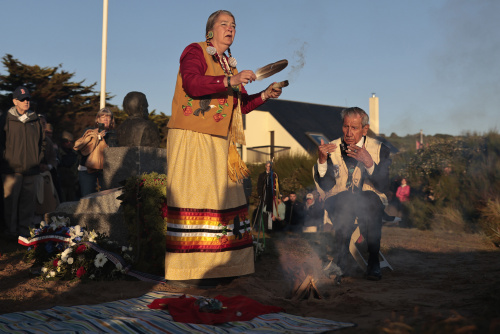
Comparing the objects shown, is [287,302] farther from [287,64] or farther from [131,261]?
[131,261]

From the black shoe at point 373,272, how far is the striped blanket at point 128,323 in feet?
6.45

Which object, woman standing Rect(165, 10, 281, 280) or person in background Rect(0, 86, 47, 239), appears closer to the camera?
woman standing Rect(165, 10, 281, 280)

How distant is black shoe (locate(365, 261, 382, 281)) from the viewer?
5424mm

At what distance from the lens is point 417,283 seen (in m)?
5.05

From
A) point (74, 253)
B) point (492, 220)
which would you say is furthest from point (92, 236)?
point (492, 220)

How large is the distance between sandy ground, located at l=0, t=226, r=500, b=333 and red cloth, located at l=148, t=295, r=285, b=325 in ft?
0.87

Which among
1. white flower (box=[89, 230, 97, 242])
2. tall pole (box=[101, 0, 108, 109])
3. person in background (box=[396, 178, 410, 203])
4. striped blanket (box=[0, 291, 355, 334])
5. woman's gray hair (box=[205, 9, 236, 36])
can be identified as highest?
tall pole (box=[101, 0, 108, 109])

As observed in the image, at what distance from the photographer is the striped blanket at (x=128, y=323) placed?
3271mm

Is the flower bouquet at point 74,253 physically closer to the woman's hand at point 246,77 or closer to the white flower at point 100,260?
the white flower at point 100,260

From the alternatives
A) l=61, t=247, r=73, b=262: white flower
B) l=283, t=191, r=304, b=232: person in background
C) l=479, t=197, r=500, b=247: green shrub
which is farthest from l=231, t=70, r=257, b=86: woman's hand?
l=283, t=191, r=304, b=232: person in background

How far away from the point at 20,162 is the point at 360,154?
519 cm

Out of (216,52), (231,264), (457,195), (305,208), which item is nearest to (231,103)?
(216,52)

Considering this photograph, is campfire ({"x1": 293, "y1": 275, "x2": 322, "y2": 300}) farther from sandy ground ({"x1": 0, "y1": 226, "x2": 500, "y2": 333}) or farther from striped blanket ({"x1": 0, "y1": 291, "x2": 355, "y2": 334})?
striped blanket ({"x1": 0, "y1": 291, "x2": 355, "y2": 334})

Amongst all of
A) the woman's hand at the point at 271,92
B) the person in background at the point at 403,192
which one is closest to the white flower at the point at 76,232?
the woman's hand at the point at 271,92
